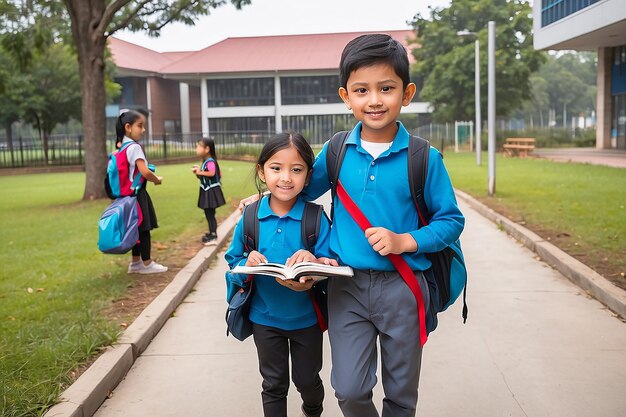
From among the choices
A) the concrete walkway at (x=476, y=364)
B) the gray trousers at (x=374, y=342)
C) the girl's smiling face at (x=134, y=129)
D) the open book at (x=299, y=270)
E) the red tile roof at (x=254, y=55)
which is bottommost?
the concrete walkway at (x=476, y=364)

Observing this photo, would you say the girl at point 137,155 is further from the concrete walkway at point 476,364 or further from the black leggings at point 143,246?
the concrete walkway at point 476,364

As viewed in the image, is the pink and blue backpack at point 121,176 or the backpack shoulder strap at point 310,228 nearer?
Result: the backpack shoulder strap at point 310,228

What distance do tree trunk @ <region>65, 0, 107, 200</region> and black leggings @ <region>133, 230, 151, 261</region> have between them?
882 cm

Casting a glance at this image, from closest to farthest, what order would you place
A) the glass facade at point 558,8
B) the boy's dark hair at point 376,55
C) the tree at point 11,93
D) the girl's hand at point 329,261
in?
the boy's dark hair at point 376,55
the girl's hand at point 329,261
the glass facade at point 558,8
the tree at point 11,93

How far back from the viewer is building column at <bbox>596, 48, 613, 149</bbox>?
37.9 meters

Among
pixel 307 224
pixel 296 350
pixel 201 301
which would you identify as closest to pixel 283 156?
pixel 307 224

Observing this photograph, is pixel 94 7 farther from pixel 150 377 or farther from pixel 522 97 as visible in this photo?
pixel 522 97

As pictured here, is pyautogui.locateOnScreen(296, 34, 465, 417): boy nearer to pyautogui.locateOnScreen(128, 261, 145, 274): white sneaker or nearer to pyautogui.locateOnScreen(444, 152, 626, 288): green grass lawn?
pyautogui.locateOnScreen(444, 152, 626, 288): green grass lawn

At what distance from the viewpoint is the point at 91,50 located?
15.6m

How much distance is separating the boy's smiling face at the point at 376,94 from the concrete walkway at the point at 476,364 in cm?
185

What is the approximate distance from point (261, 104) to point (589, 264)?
49697 millimetres

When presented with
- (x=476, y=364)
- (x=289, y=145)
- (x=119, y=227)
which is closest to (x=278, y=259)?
(x=289, y=145)

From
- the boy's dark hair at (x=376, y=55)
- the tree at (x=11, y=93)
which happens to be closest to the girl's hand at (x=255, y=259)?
the boy's dark hair at (x=376, y=55)

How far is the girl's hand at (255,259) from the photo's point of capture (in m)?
3.06
